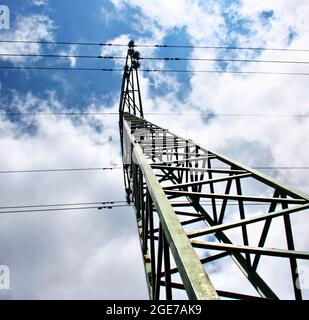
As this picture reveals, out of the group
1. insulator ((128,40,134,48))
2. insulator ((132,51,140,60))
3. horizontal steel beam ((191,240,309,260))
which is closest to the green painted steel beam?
horizontal steel beam ((191,240,309,260))

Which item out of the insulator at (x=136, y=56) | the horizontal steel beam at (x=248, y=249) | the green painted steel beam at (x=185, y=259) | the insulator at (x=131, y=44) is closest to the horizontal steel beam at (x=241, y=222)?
the horizontal steel beam at (x=248, y=249)

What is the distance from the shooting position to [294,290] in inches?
167

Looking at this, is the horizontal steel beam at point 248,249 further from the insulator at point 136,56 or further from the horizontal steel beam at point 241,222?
the insulator at point 136,56

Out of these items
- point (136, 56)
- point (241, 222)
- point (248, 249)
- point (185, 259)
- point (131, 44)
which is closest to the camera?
point (185, 259)

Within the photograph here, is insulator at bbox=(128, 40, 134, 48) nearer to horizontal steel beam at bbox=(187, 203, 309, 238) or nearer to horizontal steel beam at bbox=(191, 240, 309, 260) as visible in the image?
horizontal steel beam at bbox=(187, 203, 309, 238)

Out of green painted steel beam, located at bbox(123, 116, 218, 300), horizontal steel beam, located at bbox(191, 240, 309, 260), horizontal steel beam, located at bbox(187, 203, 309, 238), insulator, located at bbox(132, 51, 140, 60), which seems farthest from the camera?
insulator, located at bbox(132, 51, 140, 60)

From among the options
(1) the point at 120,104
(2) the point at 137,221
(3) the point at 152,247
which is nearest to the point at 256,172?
(3) the point at 152,247

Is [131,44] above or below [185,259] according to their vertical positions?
above

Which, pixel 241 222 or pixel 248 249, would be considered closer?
pixel 248 249

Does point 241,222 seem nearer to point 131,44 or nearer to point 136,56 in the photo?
point 136,56

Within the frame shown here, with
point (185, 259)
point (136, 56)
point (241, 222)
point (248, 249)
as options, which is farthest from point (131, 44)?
point (185, 259)

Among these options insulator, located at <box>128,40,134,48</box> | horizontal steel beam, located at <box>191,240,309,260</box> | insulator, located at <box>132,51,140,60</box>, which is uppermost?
insulator, located at <box>128,40,134,48</box>

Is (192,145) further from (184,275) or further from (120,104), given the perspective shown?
(120,104)
